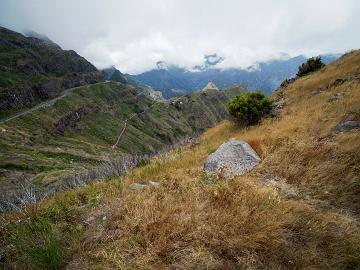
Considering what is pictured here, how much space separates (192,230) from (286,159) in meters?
4.14

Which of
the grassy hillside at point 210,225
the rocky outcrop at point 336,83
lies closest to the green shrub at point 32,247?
the grassy hillside at point 210,225

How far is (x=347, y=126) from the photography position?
963cm

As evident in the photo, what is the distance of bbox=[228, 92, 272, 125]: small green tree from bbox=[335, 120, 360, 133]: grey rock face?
7190 millimetres

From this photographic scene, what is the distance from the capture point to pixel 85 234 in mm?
4594

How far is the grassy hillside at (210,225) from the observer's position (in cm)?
396

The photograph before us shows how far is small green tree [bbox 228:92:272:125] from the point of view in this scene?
1714 cm

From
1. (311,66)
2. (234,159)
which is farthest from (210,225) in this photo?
(311,66)

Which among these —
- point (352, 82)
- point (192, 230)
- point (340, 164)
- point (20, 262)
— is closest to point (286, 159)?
point (340, 164)

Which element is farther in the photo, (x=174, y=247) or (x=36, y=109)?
(x=36, y=109)

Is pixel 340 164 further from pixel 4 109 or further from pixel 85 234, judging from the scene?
pixel 4 109

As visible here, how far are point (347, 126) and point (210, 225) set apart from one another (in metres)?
7.34

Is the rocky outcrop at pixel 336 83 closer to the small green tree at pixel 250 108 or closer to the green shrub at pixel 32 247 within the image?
Result: the small green tree at pixel 250 108

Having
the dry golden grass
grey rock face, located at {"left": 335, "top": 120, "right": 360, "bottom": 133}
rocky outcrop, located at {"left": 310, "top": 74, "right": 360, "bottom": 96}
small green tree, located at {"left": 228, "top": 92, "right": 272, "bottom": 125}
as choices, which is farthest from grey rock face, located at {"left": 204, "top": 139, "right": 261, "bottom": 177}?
rocky outcrop, located at {"left": 310, "top": 74, "right": 360, "bottom": 96}

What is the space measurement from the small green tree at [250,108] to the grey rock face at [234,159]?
8.86m
